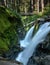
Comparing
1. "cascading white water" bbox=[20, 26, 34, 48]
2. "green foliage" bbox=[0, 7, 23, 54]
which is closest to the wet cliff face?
"green foliage" bbox=[0, 7, 23, 54]

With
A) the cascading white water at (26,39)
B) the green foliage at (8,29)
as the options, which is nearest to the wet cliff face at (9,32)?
the green foliage at (8,29)

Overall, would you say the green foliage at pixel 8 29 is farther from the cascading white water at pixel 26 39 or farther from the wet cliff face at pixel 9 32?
the cascading white water at pixel 26 39

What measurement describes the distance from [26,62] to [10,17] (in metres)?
3.22

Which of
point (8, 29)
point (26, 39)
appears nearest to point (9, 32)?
point (8, 29)

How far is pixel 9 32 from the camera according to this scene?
11.2 m

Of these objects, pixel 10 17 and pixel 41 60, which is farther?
pixel 10 17

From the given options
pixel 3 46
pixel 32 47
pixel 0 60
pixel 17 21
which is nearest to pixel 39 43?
pixel 32 47

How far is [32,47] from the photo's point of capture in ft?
33.8

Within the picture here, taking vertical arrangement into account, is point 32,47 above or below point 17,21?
below

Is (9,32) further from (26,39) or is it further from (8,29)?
(26,39)

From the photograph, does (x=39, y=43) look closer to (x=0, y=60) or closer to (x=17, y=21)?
(x=17, y=21)

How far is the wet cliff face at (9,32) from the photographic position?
10260 millimetres

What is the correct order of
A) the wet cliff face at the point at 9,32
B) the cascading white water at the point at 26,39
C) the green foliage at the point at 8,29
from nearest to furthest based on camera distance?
the wet cliff face at the point at 9,32
the green foliage at the point at 8,29
the cascading white water at the point at 26,39

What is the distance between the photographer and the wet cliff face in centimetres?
1026
